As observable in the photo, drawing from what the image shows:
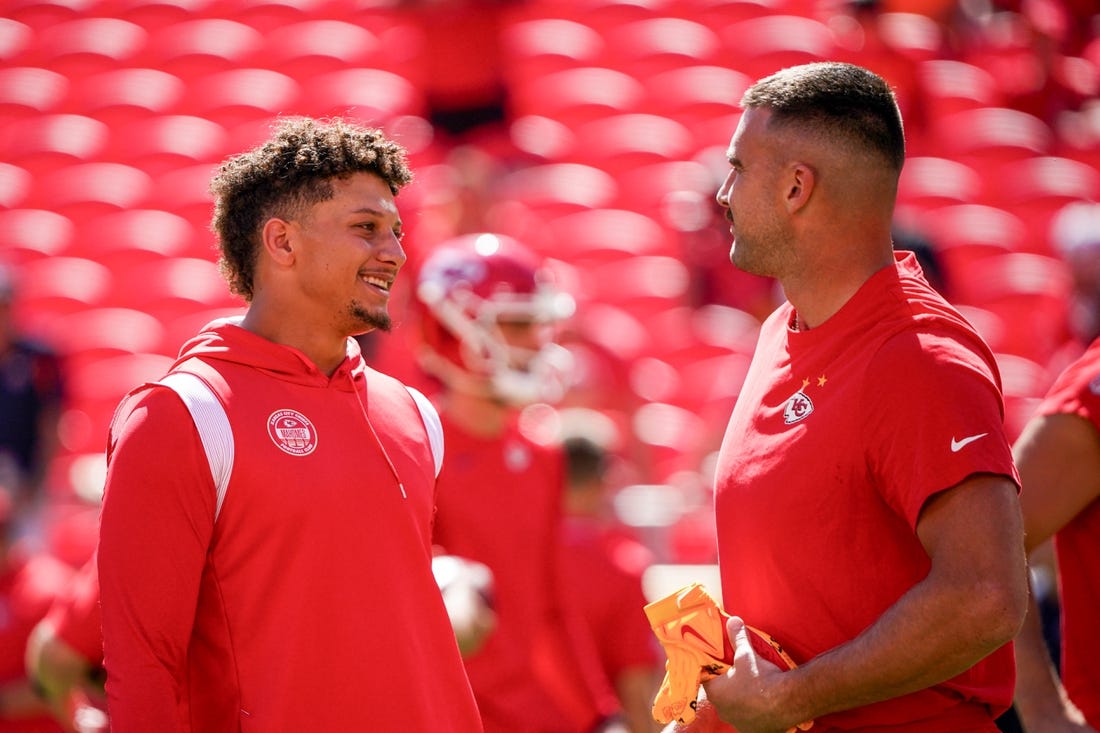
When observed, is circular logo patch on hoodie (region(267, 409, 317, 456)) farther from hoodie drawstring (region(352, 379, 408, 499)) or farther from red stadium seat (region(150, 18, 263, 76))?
red stadium seat (region(150, 18, 263, 76))

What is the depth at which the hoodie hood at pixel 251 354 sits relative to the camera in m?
2.61

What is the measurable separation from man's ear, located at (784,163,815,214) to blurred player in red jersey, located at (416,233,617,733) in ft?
4.90

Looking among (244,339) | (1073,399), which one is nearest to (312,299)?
(244,339)

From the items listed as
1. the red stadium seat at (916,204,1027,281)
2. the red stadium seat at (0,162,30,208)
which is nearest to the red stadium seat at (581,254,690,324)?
the red stadium seat at (916,204,1027,281)

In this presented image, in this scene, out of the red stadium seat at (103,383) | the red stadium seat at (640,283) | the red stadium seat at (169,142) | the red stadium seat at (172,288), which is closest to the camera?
the red stadium seat at (103,383)

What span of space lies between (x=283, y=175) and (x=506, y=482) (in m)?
1.44

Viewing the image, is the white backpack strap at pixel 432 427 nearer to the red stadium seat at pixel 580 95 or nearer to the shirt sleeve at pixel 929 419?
→ the shirt sleeve at pixel 929 419

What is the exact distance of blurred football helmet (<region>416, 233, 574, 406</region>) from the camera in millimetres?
4188

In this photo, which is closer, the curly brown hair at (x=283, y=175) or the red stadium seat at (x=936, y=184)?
the curly brown hair at (x=283, y=175)

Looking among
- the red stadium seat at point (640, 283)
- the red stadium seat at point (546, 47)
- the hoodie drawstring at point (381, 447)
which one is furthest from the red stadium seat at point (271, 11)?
the hoodie drawstring at point (381, 447)

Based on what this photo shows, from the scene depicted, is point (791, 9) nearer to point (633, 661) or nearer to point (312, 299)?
point (633, 661)

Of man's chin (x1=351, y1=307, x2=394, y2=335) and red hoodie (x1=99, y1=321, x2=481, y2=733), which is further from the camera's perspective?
man's chin (x1=351, y1=307, x2=394, y2=335)

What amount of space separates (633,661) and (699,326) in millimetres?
3631

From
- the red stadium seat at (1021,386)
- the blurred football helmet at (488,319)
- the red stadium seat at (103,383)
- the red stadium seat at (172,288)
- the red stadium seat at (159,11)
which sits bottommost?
the red stadium seat at (1021,386)
